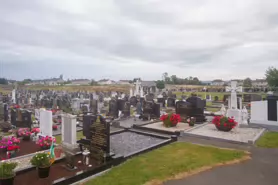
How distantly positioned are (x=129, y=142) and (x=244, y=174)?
5.61 m

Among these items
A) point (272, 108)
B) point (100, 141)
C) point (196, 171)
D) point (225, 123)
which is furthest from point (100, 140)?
point (272, 108)

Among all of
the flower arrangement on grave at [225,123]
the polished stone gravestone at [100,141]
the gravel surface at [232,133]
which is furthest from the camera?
the flower arrangement on grave at [225,123]

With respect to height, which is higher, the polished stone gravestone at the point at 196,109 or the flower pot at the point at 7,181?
the polished stone gravestone at the point at 196,109

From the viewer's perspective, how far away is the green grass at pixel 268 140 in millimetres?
9568

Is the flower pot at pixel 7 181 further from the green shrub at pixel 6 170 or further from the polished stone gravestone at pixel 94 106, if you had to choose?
the polished stone gravestone at pixel 94 106

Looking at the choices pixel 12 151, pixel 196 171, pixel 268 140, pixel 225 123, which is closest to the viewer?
pixel 196 171

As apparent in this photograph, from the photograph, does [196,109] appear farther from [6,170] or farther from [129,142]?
[6,170]

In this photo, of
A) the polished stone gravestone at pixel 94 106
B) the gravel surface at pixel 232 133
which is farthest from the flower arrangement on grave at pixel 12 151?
the polished stone gravestone at pixel 94 106

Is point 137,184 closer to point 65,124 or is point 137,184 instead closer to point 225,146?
point 65,124

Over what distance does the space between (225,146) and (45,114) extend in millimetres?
9233

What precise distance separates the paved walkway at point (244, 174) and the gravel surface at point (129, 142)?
3315 mm

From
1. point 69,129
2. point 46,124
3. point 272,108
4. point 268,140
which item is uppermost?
point 272,108

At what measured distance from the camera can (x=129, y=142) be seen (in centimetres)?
1060

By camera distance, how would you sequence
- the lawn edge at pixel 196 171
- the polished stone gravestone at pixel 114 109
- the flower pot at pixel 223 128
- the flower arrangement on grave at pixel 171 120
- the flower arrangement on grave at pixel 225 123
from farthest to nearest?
the polished stone gravestone at pixel 114 109 < the flower arrangement on grave at pixel 171 120 < the flower pot at pixel 223 128 < the flower arrangement on grave at pixel 225 123 < the lawn edge at pixel 196 171
